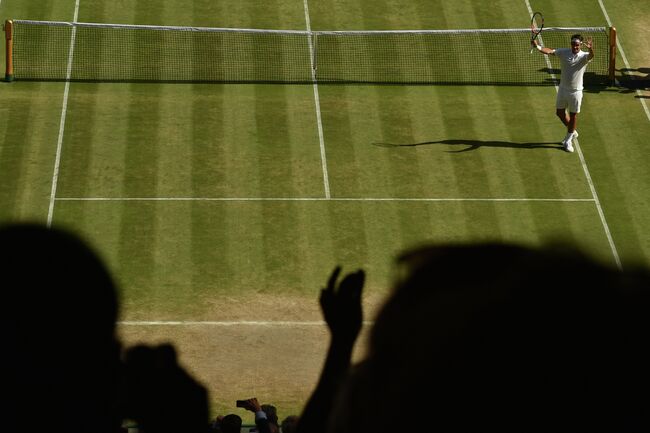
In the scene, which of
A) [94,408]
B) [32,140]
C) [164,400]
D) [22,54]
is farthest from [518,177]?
[94,408]

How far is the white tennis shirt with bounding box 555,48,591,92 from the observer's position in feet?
77.6

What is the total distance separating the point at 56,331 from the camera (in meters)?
3.12

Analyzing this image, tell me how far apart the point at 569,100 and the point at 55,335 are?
71.8ft

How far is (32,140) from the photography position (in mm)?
23875

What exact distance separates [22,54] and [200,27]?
427 cm

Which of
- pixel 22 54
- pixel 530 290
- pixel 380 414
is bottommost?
pixel 380 414

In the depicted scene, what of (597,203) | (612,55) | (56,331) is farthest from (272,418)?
(612,55)

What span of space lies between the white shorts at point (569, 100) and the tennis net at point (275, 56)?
9.15ft

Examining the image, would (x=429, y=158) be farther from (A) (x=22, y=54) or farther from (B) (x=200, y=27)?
(A) (x=22, y=54)

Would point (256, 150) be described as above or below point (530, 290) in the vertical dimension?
above

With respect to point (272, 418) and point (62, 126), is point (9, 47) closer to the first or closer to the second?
point (62, 126)

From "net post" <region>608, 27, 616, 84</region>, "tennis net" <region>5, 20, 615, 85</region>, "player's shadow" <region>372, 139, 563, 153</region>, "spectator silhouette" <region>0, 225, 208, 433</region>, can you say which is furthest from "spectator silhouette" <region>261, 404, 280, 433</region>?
"net post" <region>608, 27, 616, 84</region>

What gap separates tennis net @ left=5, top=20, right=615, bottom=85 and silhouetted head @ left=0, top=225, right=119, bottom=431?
905 inches

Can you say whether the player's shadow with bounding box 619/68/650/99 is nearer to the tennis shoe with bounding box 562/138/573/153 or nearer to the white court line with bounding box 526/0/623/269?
the white court line with bounding box 526/0/623/269
